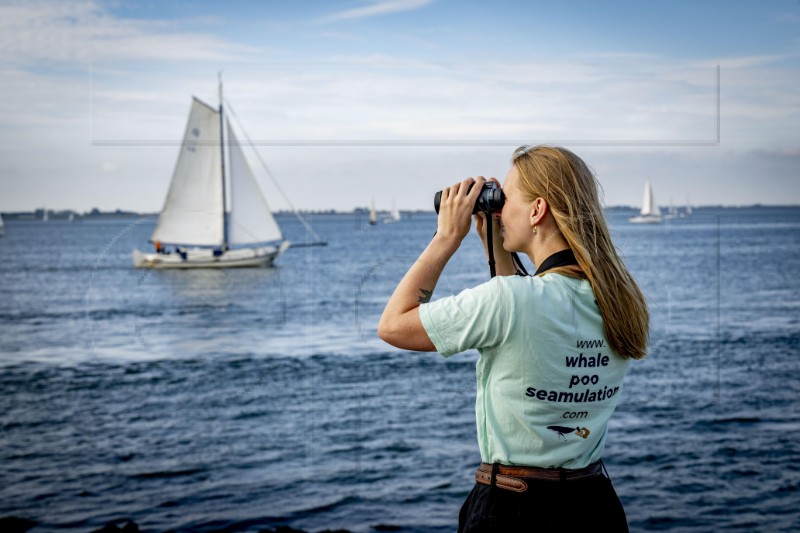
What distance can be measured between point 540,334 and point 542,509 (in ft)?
1.47

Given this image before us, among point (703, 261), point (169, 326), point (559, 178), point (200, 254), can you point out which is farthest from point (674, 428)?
point (703, 261)

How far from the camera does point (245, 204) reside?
171ft

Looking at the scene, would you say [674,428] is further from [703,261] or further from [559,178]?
[703,261]

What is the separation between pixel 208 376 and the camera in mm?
23859

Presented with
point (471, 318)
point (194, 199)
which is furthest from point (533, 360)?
point (194, 199)

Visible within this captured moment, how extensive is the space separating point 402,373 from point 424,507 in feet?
35.2

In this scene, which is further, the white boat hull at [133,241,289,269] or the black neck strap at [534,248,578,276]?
the white boat hull at [133,241,289,269]

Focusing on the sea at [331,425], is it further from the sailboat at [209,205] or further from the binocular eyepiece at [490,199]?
the sailboat at [209,205]

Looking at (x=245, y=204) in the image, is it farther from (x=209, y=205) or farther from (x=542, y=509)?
(x=542, y=509)

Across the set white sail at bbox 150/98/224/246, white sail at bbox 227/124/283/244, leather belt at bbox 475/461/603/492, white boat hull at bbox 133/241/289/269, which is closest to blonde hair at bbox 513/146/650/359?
leather belt at bbox 475/461/603/492

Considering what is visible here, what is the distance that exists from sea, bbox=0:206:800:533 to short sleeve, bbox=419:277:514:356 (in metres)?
0.53

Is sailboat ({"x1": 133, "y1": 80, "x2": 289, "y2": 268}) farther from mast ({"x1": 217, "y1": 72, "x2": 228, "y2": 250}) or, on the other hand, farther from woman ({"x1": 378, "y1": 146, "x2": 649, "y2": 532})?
woman ({"x1": 378, "y1": 146, "x2": 649, "y2": 532})

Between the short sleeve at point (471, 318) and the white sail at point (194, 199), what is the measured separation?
49.0 metres

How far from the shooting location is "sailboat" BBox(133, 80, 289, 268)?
5025cm
